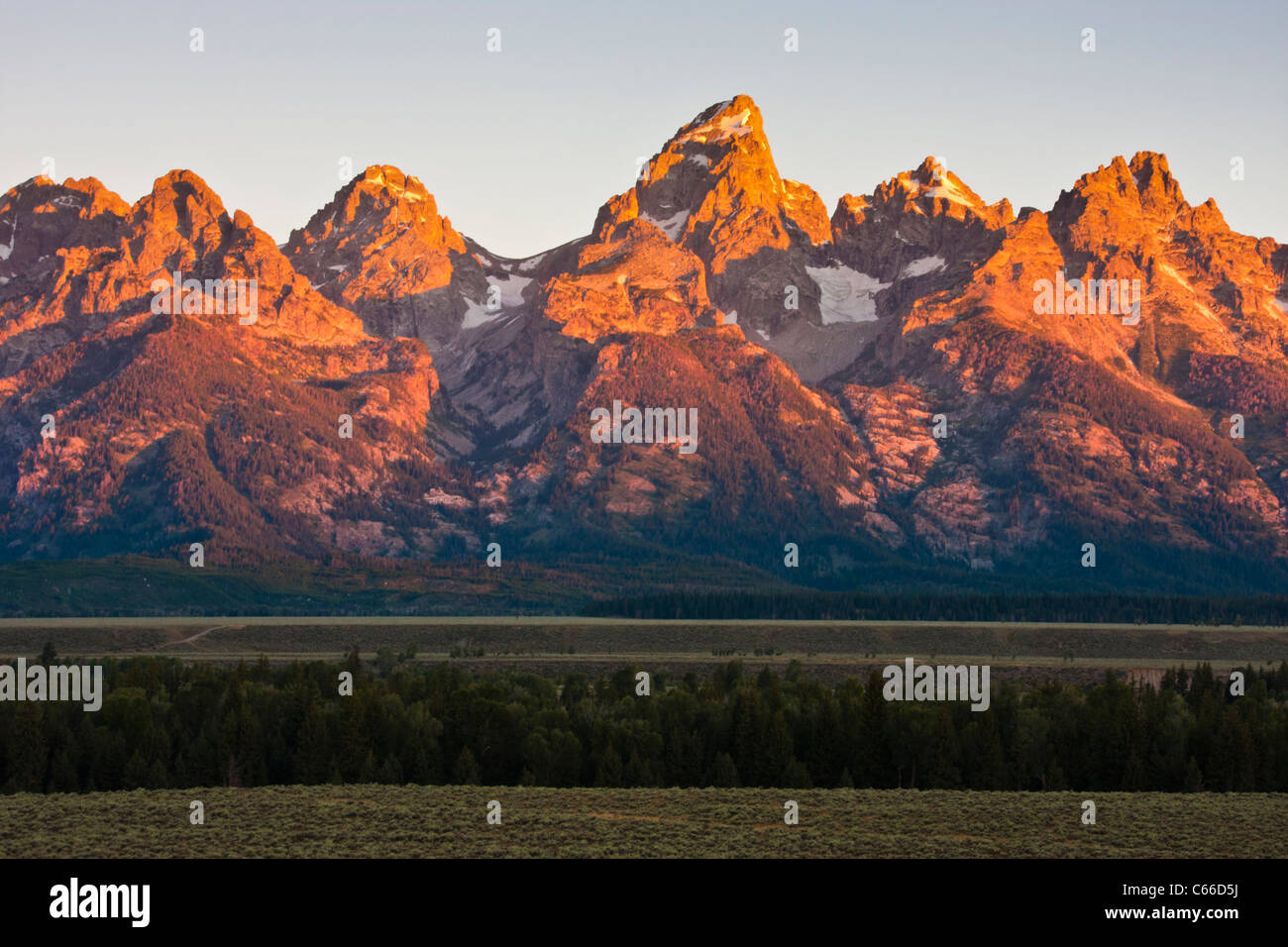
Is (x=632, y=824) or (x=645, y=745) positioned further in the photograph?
(x=645, y=745)

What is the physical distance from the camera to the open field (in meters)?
81.6

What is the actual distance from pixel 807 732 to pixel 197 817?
62.6 metres

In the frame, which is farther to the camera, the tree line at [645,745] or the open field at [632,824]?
the tree line at [645,745]

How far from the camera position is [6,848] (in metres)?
80.9

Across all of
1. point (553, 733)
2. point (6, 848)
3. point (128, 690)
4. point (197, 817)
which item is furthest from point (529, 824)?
point (128, 690)

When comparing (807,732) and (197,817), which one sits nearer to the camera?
(197,817)

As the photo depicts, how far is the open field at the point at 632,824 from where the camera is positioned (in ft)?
268

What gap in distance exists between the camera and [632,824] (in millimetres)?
89938

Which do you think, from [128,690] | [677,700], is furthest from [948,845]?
[128,690]

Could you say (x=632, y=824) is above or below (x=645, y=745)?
below

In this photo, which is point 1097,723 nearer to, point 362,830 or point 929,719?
point 929,719

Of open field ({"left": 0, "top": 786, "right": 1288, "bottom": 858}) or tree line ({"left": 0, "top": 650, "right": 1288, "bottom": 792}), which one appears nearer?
open field ({"left": 0, "top": 786, "right": 1288, "bottom": 858})
